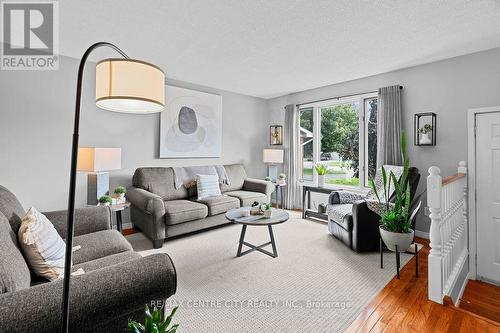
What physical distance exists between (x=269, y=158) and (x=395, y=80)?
8.28ft

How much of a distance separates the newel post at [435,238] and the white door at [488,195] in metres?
1.35

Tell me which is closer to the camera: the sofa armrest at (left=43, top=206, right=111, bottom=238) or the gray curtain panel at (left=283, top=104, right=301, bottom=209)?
the sofa armrest at (left=43, top=206, right=111, bottom=238)

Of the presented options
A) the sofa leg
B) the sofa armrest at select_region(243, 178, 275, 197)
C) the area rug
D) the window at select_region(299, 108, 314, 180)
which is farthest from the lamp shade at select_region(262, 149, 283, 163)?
the sofa leg

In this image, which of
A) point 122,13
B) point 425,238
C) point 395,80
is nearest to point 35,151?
point 122,13

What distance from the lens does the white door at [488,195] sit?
104 inches

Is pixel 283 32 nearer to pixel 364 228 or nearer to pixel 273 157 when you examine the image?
pixel 364 228

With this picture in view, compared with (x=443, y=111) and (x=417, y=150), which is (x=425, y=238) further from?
(x=443, y=111)

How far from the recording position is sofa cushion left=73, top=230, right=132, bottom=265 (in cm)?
171

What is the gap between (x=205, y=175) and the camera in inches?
159

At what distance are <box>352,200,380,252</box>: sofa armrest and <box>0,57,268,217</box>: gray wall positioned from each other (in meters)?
3.14

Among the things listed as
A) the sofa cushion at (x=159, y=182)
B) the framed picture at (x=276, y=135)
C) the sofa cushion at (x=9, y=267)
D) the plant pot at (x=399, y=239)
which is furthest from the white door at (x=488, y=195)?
the sofa cushion at (x=9, y=267)

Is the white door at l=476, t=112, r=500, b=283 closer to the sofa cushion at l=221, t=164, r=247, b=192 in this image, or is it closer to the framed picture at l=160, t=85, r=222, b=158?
the sofa cushion at l=221, t=164, r=247, b=192

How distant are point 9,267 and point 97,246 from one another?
85 cm

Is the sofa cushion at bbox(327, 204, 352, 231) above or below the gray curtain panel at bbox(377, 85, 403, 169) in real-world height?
below
